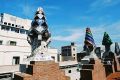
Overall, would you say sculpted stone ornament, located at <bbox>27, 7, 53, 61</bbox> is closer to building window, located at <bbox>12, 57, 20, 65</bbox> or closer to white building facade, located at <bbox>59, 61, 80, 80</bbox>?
building window, located at <bbox>12, 57, 20, 65</bbox>

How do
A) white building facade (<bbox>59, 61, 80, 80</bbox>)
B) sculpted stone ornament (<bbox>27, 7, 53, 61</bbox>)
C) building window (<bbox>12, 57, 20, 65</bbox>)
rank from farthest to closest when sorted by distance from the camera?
1. white building facade (<bbox>59, 61, 80, 80</bbox>)
2. building window (<bbox>12, 57, 20, 65</bbox>)
3. sculpted stone ornament (<bbox>27, 7, 53, 61</bbox>)

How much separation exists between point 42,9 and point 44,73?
328cm

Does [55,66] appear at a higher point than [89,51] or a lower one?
lower

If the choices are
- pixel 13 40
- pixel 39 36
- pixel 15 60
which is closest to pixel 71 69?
pixel 15 60

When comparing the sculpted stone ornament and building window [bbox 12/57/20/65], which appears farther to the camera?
building window [bbox 12/57/20/65]

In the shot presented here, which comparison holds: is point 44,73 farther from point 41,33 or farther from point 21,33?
point 21,33

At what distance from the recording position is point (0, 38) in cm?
2961

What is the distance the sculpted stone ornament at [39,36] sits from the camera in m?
7.06

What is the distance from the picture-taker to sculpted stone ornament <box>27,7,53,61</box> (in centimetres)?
706

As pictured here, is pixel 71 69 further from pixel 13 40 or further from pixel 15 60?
pixel 13 40

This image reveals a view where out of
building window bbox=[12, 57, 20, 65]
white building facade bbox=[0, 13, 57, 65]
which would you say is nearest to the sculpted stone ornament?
white building facade bbox=[0, 13, 57, 65]

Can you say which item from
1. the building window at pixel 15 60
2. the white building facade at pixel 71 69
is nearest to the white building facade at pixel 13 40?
the building window at pixel 15 60

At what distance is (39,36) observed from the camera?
23.4ft

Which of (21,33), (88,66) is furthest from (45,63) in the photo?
(21,33)
